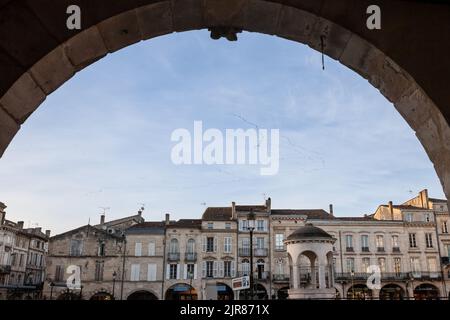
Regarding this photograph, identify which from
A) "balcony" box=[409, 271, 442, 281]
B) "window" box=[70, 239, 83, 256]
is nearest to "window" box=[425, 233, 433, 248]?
"balcony" box=[409, 271, 442, 281]

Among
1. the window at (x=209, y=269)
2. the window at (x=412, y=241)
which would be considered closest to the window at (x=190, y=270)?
the window at (x=209, y=269)

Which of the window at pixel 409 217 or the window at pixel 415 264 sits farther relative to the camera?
the window at pixel 409 217

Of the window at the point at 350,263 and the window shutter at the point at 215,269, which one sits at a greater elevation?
the window at the point at 350,263

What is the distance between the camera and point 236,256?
4359cm

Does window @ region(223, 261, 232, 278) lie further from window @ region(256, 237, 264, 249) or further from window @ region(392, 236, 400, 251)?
window @ region(392, 236, 400, 251)

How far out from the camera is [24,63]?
2672 millimetres

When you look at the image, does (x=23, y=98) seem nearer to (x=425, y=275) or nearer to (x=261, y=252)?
(x=261, y=252)

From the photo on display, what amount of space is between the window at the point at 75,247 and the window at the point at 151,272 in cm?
770

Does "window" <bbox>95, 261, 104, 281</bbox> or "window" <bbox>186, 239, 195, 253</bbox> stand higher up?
"window" <bbox>186, 239, 195, 253</bbox>

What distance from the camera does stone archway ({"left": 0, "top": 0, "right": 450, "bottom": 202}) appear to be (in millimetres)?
2713

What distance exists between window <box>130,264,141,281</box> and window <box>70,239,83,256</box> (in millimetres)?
6057

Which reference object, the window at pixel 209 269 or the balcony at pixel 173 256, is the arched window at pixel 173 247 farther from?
the window at pixel 209 269

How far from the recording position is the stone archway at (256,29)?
271 cm
